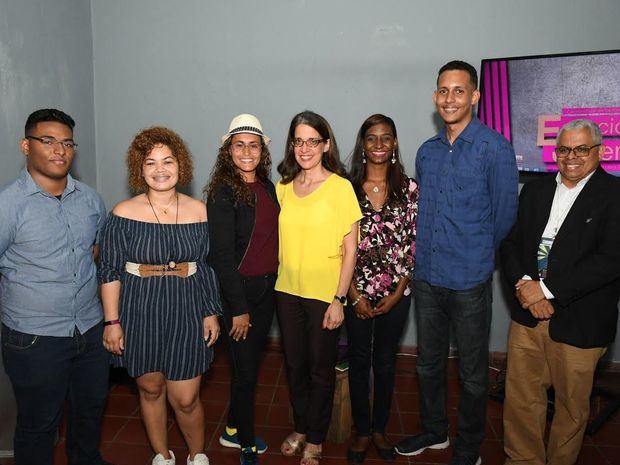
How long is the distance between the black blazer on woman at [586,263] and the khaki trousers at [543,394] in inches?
3.3

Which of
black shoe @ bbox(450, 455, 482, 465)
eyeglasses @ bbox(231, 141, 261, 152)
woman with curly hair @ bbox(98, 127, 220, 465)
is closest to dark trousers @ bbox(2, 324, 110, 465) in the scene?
woman with curly hair @ bbox(98, 127, 220, 465)

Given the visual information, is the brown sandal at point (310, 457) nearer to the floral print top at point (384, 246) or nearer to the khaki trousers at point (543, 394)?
the floral print top at point (384, 246)

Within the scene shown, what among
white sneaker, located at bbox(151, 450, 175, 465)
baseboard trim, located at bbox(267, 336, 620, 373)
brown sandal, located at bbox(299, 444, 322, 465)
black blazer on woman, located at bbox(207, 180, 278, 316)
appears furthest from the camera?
baseboard trim, located at bbox(267, 336, 620, 373)

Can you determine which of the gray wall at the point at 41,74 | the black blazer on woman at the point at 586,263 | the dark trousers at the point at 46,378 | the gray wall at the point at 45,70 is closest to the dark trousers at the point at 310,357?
the dark trousers at the point at 46,378

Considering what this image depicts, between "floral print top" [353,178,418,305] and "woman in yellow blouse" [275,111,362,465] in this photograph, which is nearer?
"woman in yellow blouse" [275,111,362,465]

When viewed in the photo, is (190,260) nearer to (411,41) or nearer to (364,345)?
(364,345)

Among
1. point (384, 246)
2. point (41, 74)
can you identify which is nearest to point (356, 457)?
point (384, 246)

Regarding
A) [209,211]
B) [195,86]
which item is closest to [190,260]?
[209,211]

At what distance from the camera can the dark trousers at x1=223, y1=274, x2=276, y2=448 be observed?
2.38m

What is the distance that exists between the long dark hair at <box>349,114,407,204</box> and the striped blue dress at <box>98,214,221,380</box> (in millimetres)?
799

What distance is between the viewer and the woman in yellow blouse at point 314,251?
2.32 m

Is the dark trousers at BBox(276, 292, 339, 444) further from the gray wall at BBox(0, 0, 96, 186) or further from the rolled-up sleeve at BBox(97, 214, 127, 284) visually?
the gray wall at BBox(0, 0, 96, 186)

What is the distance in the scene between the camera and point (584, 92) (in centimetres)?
319

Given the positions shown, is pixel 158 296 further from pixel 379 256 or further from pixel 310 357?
pixel 379 256
